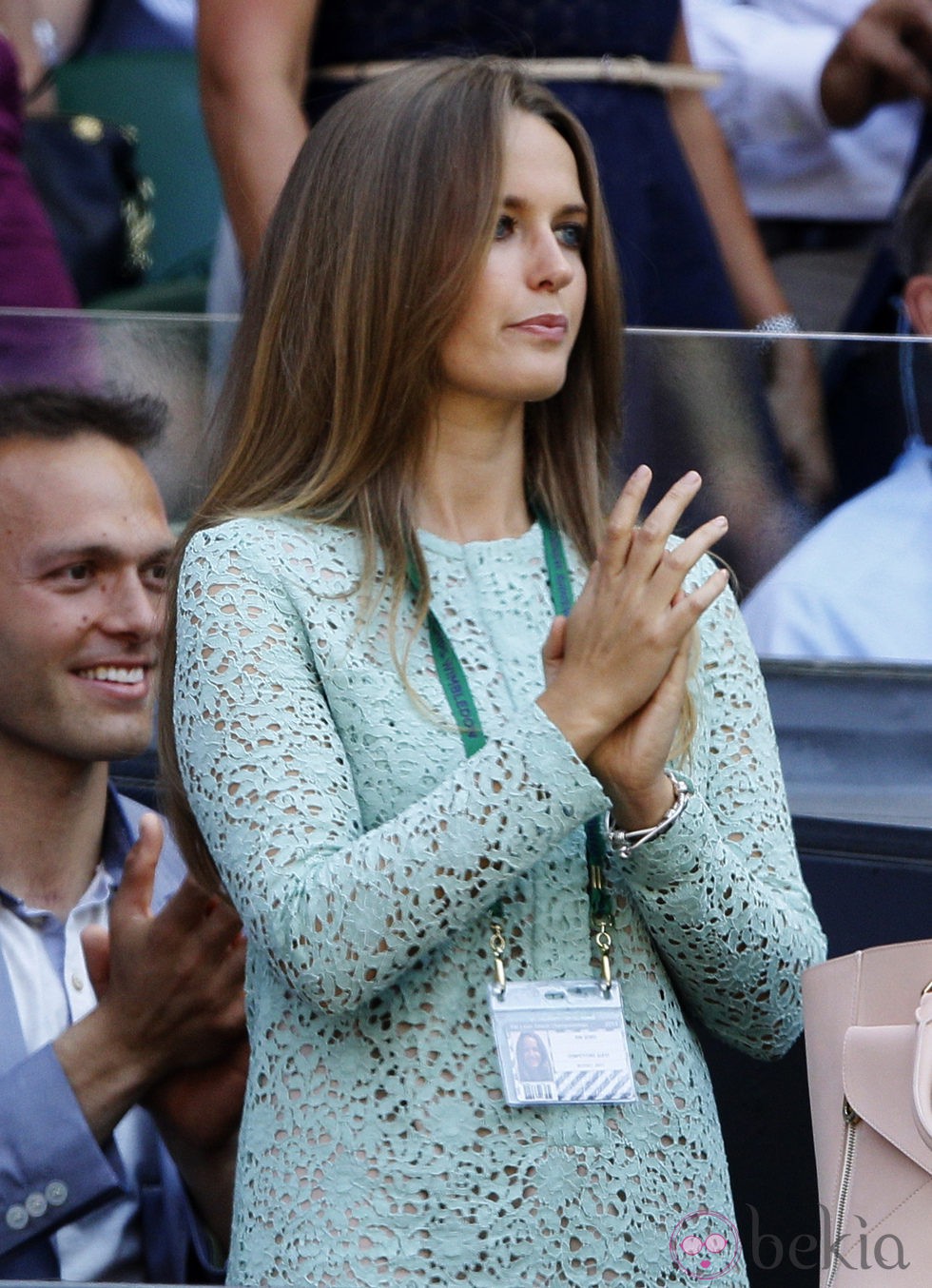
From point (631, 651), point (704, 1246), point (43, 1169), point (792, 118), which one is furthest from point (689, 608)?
point (792, 118)

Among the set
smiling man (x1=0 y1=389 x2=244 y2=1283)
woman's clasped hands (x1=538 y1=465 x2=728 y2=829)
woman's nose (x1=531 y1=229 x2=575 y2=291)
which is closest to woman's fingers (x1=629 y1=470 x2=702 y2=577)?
woman's clasped hands (x1=538 y1=465 x2=728 y2=829)

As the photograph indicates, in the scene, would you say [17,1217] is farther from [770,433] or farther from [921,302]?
[921,302]

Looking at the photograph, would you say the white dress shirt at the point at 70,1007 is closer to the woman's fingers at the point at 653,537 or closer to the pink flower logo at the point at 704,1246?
the pink flower logo at the point at 704,1246

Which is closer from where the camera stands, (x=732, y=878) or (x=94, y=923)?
(x=732, y=878)

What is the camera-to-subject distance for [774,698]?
9.01ft

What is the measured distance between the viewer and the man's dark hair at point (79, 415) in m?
2.70

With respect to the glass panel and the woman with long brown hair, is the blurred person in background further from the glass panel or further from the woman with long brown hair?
the woman with long brown hair

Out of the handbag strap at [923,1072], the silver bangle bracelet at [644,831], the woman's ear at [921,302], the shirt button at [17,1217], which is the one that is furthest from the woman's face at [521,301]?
the woman's ear at [921,302]

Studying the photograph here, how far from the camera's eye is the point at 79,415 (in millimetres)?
2734

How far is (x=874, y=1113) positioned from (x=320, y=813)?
1.84 ft

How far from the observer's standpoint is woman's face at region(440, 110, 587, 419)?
2127mm

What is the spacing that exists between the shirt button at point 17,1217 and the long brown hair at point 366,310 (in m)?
0.43

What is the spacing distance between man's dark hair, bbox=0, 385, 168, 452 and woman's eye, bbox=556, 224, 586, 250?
75 centimetres

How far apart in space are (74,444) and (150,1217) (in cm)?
102
